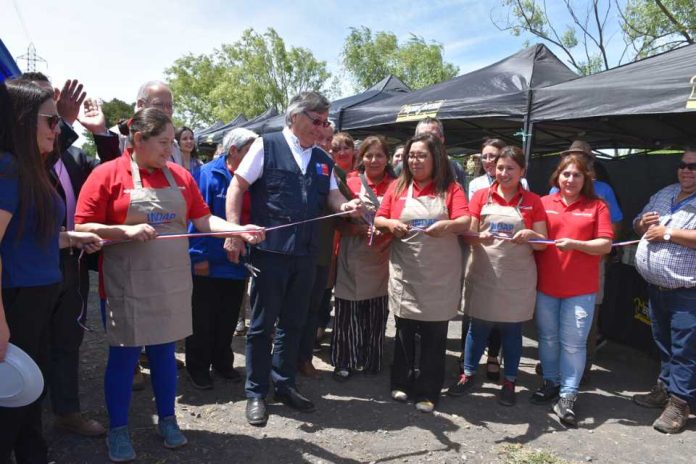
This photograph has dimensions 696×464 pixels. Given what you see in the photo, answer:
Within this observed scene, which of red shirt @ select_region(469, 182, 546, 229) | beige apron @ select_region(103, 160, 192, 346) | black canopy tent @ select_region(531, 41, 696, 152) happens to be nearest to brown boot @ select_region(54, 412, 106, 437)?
beige apron @ select_region(103, 160, 192, 346)

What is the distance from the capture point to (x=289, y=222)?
10.1ft

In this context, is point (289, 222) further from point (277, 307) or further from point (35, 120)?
point (35, 120)

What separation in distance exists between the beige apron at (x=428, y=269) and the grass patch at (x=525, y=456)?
88 centimetres

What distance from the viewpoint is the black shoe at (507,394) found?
3.63m

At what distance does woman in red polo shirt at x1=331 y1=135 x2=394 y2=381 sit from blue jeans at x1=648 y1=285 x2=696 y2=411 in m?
2.01

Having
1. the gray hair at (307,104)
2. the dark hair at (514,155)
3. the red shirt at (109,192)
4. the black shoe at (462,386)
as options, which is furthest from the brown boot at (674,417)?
the red shirt at (109,192)

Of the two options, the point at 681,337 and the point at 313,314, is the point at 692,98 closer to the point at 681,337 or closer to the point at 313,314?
the point at 681,337

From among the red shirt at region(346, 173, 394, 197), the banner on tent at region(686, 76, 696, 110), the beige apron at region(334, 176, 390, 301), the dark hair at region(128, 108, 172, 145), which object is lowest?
the beige apron at region(334, 176, 390, 301)

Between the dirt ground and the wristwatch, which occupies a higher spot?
the wristwatch

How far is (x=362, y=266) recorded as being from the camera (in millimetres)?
3902

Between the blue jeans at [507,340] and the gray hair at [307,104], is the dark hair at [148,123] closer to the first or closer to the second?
the gray hair at [307,104]

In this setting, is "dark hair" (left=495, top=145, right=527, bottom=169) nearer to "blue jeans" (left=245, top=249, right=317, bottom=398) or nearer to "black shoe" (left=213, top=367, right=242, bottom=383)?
"blue jeans" (left=245, top=249, right=317, bottom=398)

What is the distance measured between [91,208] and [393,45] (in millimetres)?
31167

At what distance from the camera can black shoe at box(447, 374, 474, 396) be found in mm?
3746
